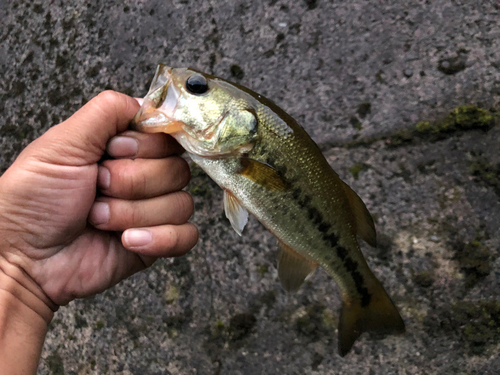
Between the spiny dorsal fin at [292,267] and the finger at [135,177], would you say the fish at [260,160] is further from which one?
the finger at [135,177]

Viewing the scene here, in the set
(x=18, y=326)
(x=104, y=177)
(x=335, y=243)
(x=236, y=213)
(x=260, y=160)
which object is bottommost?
(x=18, y=326)

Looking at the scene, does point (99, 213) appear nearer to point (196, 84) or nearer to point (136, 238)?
point (136, 238)

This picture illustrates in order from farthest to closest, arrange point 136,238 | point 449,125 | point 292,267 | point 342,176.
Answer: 1. point 342,176
2. point 449,125
3. point 292,267
4. point 136,238

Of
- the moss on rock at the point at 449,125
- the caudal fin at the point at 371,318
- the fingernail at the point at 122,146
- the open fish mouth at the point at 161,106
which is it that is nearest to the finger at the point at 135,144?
the fingernail at the point at 122,146

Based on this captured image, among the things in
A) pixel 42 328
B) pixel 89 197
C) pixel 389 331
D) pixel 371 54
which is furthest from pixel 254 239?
pixel 371 54

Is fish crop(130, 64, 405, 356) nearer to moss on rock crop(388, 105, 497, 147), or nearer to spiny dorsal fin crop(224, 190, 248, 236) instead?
spiny dorsal fin crop(224, 190, 248, 236)

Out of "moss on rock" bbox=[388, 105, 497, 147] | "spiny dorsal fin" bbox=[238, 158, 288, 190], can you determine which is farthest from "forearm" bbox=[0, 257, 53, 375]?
"moss on rock" bbox=[388, 105, 497, 147]

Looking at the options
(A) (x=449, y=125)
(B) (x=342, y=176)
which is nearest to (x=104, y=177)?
(B) (x=342, y=176)

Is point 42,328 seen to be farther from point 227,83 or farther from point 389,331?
point 389,331
